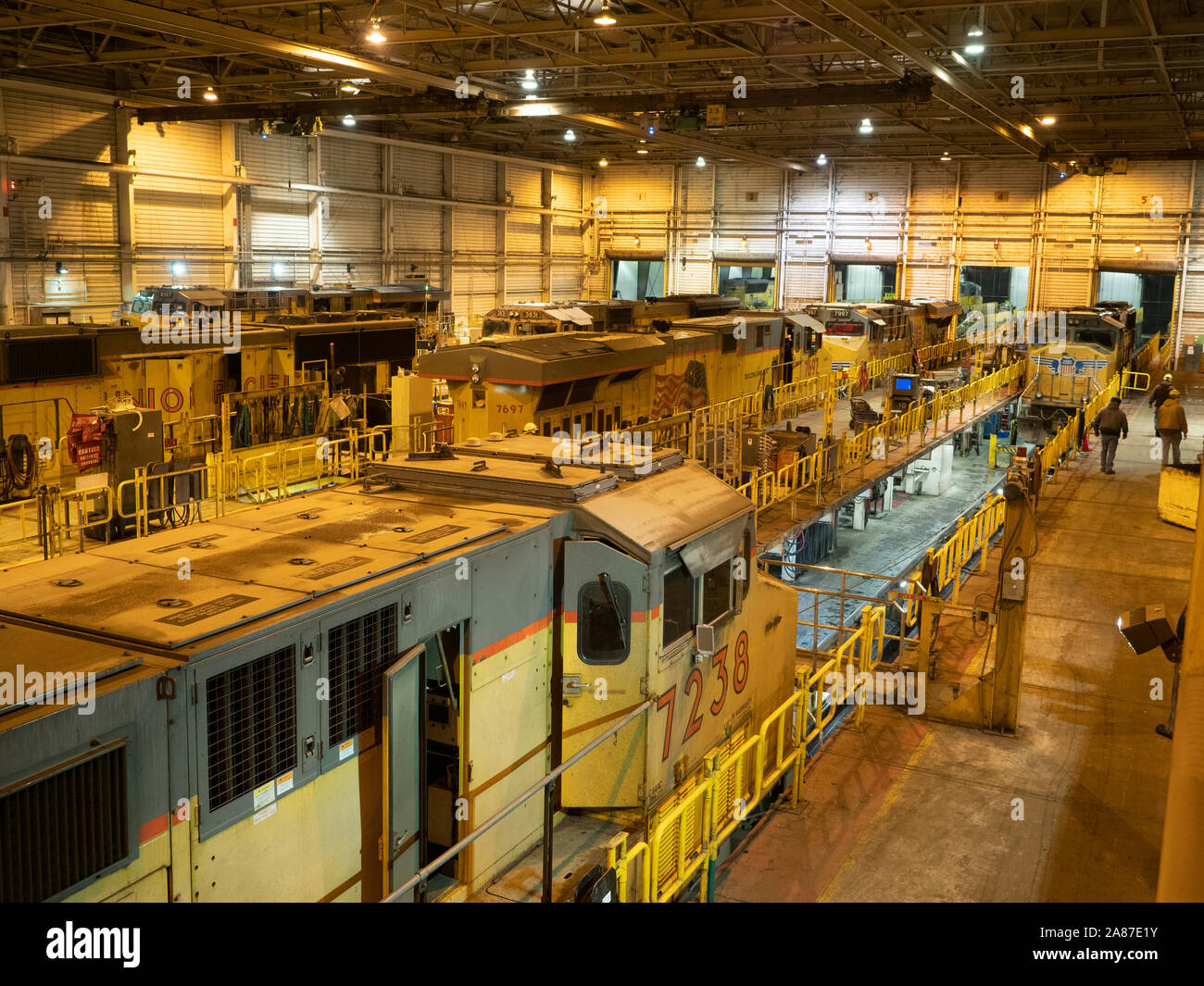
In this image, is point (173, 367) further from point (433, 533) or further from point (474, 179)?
point (474, 179)

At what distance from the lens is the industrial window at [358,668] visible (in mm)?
5477

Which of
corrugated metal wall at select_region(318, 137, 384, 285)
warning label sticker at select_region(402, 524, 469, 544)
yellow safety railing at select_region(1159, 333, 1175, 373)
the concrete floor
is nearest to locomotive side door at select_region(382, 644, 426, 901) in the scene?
warning label sticker at select_region(402, 524, 469, 544)

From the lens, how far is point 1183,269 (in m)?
45.1

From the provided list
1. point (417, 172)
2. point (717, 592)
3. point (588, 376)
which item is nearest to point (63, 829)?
point (717, 592)

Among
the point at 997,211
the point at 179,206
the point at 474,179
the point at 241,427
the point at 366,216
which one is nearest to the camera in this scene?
the point at 241,427

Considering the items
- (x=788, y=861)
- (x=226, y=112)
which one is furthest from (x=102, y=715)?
(x=226, y=112)

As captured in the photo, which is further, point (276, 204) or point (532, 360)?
point (276, 204)

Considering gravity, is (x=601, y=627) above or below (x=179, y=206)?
below

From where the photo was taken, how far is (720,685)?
834 cm

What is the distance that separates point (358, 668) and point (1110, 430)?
861 inches

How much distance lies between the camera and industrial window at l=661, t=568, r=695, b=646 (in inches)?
287

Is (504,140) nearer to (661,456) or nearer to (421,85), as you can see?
(421,85)

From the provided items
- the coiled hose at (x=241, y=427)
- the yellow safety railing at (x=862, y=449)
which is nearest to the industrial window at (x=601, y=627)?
the yellow safety railing at (x=862, y=449)

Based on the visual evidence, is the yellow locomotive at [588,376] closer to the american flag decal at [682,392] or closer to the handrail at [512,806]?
the american flag decal at [682,392]
